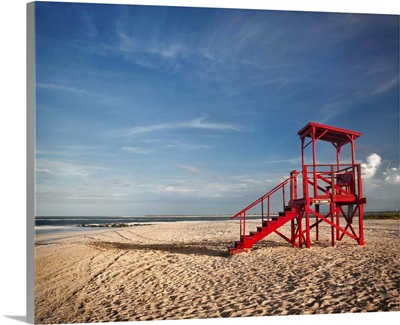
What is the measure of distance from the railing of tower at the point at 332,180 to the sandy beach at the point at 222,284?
1.61m

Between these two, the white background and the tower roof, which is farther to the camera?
the tower roof

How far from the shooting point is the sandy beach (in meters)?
7.32

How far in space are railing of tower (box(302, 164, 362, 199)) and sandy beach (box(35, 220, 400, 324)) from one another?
161cm

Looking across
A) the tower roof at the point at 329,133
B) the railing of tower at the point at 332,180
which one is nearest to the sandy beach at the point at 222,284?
the railing of tower at the point at 332,180

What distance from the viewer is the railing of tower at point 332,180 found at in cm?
1143

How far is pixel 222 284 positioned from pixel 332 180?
16.7 ft

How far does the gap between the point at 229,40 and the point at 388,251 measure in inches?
312

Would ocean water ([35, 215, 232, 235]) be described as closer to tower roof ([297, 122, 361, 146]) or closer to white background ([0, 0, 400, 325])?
white background ([0, 0, 400, 325])

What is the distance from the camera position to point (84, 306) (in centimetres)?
803

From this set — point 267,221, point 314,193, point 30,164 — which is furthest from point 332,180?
point 30,164

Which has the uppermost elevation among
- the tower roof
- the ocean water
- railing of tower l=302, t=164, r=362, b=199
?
the tower roof

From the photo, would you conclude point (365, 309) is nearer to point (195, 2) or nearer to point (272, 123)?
point (195, 2)

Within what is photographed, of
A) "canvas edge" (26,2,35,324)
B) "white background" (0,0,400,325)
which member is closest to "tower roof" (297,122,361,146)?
"white background" (0,0,400,325)
